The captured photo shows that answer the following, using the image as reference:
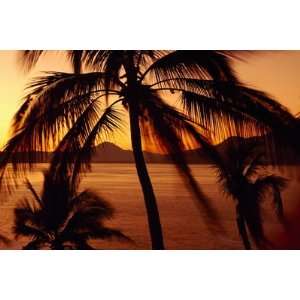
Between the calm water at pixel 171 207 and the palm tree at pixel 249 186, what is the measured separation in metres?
0.04

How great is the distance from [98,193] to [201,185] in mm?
511

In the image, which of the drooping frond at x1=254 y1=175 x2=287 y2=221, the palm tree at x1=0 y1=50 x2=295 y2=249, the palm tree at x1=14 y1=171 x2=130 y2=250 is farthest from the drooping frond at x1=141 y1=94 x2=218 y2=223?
the palm tree at x1=14 y1=171 x2=130 y2=250

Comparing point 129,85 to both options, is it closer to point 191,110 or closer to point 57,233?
point 191,110

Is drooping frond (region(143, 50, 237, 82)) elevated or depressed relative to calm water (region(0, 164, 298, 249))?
elevated

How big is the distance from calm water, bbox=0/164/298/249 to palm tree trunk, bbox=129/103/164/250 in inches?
1.0

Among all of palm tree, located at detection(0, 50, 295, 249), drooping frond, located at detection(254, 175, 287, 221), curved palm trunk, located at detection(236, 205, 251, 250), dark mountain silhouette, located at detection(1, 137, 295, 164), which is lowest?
curved palm trunk, located at detection(236, 205, 251, 250)

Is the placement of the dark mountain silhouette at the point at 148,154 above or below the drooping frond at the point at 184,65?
below

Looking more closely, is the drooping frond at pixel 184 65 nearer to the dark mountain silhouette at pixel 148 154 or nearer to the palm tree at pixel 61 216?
the dark mountain silhouette at pixel 148 154

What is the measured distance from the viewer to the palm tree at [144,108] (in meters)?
2.10

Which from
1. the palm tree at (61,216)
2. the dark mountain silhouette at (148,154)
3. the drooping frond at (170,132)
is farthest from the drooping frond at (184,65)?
the palm tree at (61,216)

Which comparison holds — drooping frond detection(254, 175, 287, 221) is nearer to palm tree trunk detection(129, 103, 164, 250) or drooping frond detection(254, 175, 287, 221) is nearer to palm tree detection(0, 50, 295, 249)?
palm tree detection(0, 50, 295, 249)

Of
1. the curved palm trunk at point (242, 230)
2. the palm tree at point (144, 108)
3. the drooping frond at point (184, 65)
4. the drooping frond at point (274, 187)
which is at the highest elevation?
the drooping frond at point (184, 65)

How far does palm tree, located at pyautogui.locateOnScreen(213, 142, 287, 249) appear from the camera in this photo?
6.80ft
